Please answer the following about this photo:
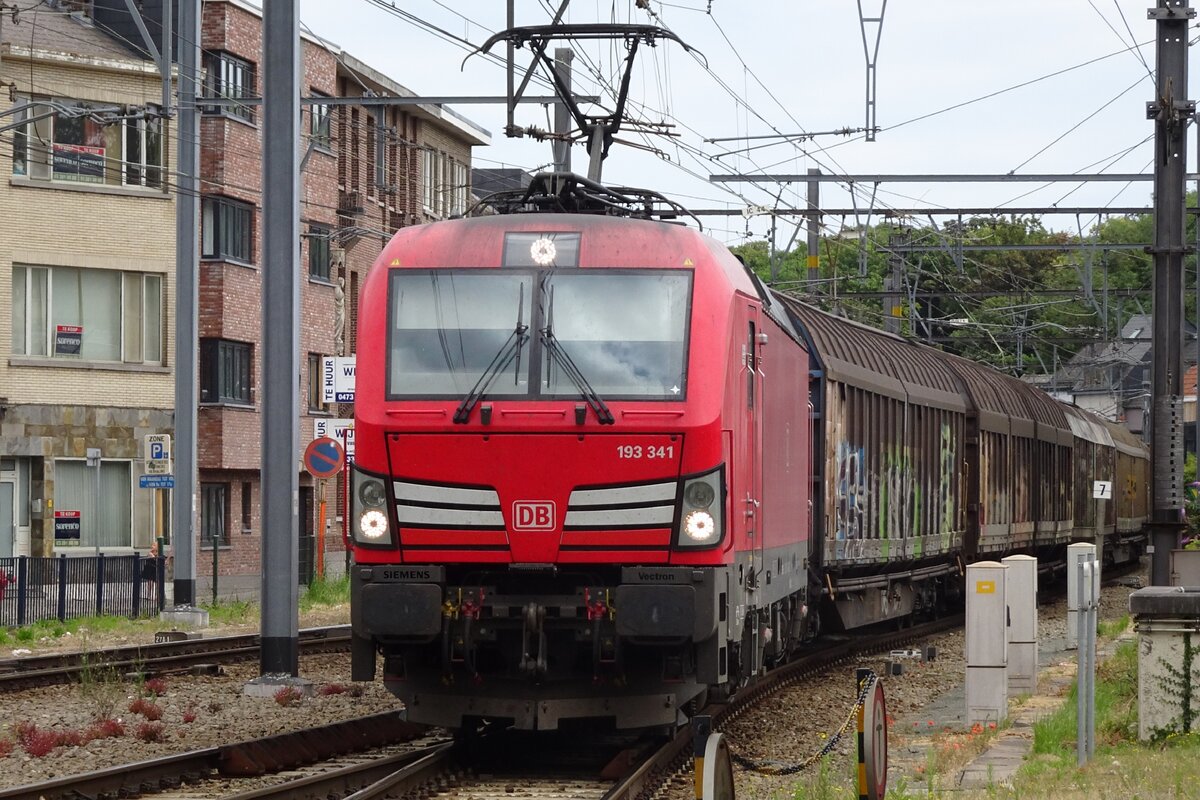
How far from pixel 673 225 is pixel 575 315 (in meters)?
0.98

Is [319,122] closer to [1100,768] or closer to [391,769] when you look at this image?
[391,769]

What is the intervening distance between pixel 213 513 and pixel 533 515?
3077cm

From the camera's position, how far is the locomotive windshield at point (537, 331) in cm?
1144

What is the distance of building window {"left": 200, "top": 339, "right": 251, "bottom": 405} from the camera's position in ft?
132

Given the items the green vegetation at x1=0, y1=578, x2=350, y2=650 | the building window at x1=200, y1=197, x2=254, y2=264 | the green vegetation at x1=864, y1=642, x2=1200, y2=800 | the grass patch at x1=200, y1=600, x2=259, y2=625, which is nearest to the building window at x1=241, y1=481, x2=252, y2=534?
the building window at x1=200, y1=197, x2=254, y2=264

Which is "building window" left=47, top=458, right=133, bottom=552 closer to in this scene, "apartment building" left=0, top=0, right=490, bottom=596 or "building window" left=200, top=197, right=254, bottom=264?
"apartment building" left=0, top=0, right=490, bottom=596

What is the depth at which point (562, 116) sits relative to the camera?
2584 centimetres

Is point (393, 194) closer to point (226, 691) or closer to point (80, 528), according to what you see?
point (80, 528)

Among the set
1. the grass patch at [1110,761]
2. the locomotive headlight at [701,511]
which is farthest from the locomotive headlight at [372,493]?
the grass patch at [1110,761]

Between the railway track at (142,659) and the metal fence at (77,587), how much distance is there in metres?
4.91

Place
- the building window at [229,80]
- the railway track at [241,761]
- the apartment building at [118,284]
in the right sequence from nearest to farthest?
the railway track at [241,761] < the apartment building at [118,284] < the building window at [229,80]

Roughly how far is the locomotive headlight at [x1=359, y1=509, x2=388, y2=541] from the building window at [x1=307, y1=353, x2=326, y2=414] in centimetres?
3338

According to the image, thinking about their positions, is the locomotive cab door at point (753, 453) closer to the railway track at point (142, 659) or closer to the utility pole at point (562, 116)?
the railway track at point (142, 659)

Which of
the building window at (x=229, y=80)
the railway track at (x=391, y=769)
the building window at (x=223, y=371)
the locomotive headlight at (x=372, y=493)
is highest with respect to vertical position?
the building window at (x=229, y=80)
